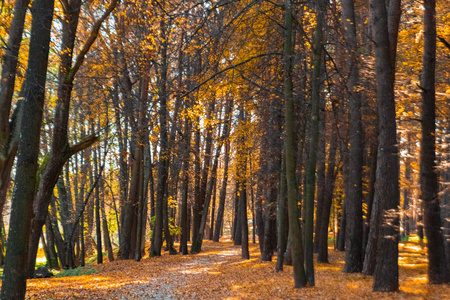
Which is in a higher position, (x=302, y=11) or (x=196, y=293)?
(x=302, y=11)

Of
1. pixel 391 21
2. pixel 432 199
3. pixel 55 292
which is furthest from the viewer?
pixel 391 21

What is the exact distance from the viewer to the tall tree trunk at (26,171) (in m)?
6.04

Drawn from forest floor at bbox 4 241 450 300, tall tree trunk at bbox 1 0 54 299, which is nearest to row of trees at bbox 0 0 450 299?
tall tree trunk at bbox 1 0 54 299

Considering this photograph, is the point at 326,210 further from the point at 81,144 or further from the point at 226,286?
the point at 81,144

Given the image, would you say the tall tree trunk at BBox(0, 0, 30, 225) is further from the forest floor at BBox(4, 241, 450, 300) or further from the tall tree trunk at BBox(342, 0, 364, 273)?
the tall tree trunk at BBox(342, 0, 364, 273)

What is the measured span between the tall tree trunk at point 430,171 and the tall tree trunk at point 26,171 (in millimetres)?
8445

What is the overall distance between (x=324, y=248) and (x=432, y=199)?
685 centimetres

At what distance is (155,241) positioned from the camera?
786 inches

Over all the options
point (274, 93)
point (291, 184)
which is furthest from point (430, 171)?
point (274, 93)

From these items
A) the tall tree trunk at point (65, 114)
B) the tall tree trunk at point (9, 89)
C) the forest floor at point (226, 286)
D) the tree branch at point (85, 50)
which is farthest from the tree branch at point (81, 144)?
the forest floor at point (226, 286)

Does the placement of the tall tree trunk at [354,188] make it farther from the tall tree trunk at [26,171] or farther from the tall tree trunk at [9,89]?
the tall tree trunk at [9,89]

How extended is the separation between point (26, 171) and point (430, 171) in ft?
29.6

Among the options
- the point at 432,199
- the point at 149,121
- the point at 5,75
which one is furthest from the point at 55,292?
the point at 432,199

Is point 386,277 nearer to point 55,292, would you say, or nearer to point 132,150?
point 55,292
